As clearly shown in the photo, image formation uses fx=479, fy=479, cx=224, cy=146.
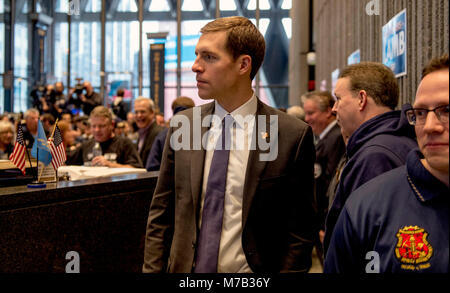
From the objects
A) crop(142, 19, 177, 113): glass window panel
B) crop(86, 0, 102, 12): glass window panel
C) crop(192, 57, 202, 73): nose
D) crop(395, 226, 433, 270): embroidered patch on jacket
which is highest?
crop(86, 0, 102, 12): glass window panel

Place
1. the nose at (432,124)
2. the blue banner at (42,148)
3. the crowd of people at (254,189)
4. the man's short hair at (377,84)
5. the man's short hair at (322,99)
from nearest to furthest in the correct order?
the nose at (432,124), the crowd of people at (254,189), the man's short hair at (377,84), the blue banner at (42,148), the man's short hair at (322,99)

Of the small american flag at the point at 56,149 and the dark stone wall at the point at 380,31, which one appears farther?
the dark stone wall at the point at 380,31

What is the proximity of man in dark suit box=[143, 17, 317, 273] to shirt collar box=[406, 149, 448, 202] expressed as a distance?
21.0 inches

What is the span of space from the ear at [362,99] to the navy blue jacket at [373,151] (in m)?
0.16

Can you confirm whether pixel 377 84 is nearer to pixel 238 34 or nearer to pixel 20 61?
pixel 238 34

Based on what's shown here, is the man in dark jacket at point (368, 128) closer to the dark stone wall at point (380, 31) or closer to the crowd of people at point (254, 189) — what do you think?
the crowd of people at point (254, 189)

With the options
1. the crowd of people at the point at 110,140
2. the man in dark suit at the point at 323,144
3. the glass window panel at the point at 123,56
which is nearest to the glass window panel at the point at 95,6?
the glass window panel at the point at 123,56

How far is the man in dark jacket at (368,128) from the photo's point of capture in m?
1.70

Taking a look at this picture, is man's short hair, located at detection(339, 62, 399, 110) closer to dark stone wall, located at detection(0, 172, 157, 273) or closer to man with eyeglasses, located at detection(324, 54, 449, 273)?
man with eyeglasses, located at detection(324, 54, 449, 273)

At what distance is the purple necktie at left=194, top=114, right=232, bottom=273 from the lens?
1.49 m

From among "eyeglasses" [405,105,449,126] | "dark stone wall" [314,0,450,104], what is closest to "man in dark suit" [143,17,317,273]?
"eyeglasses" [405,105,449,126]

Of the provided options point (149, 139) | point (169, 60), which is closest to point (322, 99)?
point (149, 139)
